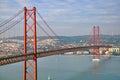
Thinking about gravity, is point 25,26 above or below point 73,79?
above

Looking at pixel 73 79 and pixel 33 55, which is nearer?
pixel 33 55

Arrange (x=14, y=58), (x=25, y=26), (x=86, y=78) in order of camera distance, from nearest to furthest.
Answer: (x=25, y=26), (x=14, y=58), (x=86, y=78)

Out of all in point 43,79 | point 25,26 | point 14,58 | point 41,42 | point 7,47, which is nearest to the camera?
point 25,26

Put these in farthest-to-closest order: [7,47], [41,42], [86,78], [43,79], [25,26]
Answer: [41,42]
[7,47]
[86,78]
[43,79]
[25,26]

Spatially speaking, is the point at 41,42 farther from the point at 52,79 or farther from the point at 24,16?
the point at 24,16

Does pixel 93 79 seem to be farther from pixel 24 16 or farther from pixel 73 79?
pixel 24 16

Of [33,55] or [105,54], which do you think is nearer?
[33,55]

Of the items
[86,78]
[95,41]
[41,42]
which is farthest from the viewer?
[95,41]

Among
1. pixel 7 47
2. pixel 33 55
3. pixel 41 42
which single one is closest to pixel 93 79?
pixel 33 55

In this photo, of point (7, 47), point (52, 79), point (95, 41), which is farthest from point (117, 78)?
point (95, 41)
